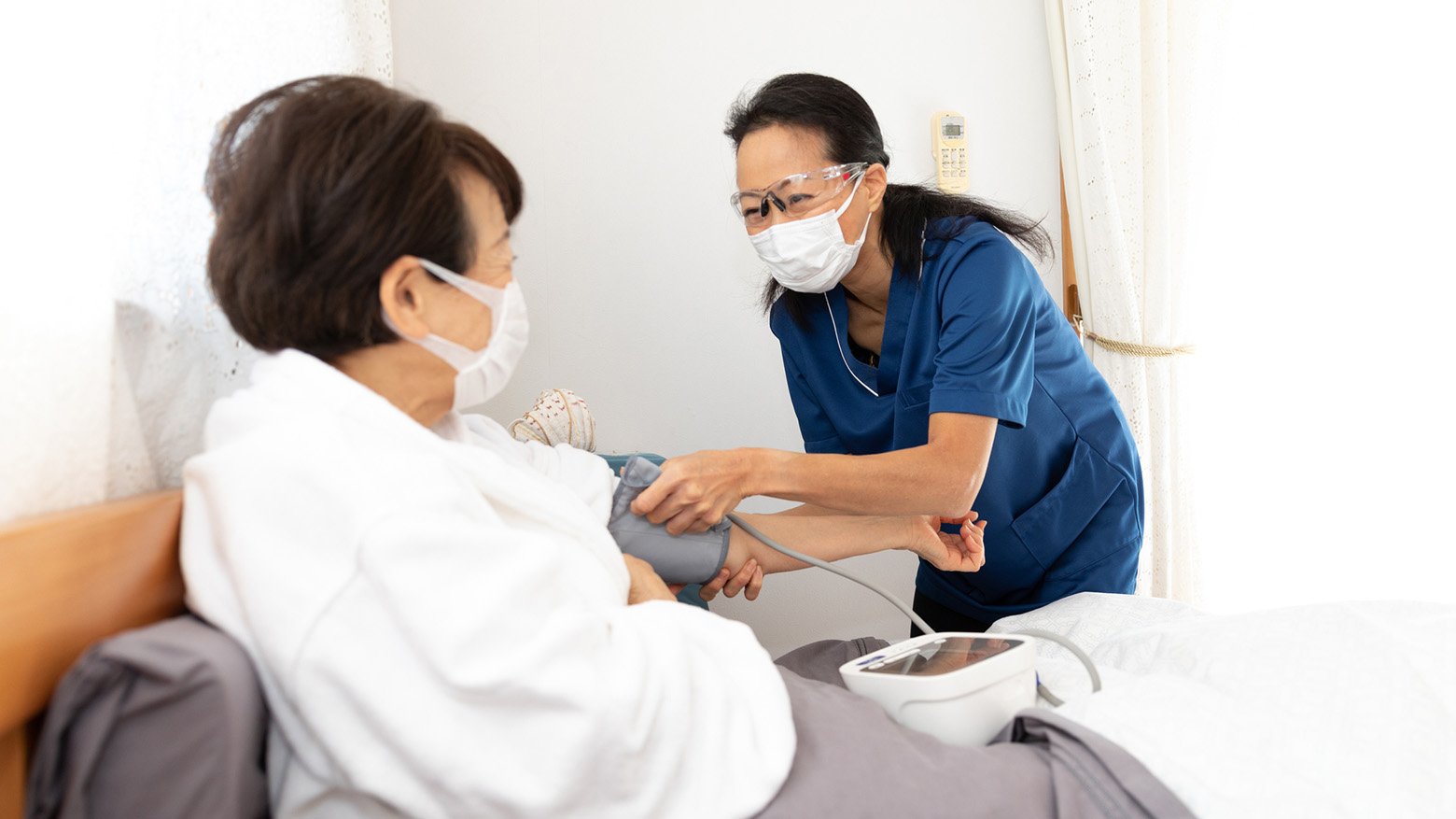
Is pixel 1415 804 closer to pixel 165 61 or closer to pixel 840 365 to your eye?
pixel 840 365

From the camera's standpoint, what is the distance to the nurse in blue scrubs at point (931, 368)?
56.9 inches

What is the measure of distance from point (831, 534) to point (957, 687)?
1.87ft

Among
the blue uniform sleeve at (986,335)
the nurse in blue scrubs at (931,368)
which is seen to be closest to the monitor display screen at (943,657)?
the nurse in blue scrubs at (931,368)

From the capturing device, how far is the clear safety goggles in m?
1.55

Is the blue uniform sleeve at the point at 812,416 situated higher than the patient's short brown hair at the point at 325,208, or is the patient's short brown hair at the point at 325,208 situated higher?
the patient's short brown hair at the point at 325,208

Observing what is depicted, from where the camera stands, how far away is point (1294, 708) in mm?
988

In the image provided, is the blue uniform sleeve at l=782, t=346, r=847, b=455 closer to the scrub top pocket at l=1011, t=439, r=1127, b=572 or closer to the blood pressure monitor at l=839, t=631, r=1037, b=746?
the scrub top pocket at l=1011, t=439, r=1127, b=572

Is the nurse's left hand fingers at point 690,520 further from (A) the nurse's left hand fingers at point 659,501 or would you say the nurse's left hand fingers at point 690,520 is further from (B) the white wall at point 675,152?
(B) the white wall at point 675,152

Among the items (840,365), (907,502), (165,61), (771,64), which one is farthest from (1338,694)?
(771,64)

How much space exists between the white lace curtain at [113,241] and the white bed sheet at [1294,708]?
2.99 feet

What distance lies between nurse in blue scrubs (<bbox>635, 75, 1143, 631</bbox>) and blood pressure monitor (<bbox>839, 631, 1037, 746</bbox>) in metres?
0.39

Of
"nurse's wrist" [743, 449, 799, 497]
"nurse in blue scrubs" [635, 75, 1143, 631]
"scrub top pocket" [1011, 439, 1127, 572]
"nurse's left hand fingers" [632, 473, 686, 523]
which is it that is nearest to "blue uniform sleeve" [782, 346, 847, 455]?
"nurse in blue scrubs" [635, 75, 1143, 631]

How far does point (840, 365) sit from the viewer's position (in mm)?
1770

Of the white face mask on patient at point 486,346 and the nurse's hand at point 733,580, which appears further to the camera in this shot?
the nurse's hand at point 733,580
